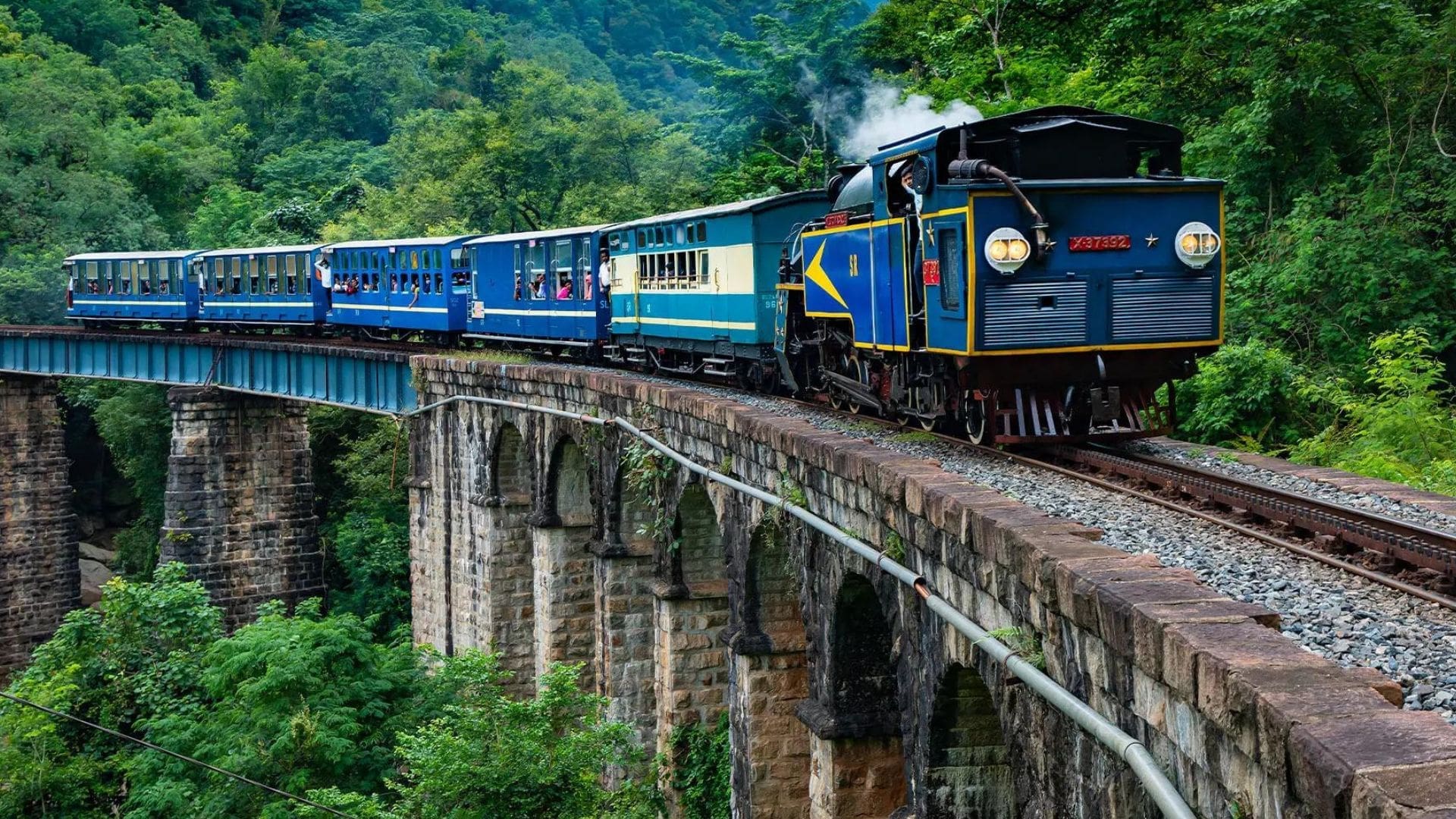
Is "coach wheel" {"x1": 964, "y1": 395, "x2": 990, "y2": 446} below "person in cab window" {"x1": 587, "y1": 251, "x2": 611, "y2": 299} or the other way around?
below

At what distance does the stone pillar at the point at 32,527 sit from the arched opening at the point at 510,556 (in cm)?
1898

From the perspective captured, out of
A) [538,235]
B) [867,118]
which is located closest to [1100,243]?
[538,235]

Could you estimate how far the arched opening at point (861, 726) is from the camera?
35.6 feet

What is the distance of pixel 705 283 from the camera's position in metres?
19.9

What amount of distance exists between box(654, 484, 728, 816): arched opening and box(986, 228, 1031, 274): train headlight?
6.33 meters

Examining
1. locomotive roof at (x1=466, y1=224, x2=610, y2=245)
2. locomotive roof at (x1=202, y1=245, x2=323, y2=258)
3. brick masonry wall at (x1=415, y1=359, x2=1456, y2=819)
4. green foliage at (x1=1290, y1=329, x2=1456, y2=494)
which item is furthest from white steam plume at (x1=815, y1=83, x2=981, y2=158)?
brick masonry wall at (x1=415, y1=359, x2=1456, y2=819)

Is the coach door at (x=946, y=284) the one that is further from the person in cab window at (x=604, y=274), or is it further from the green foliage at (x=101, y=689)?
the green foliage at (x=101, y=689)

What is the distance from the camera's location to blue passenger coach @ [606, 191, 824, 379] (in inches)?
720

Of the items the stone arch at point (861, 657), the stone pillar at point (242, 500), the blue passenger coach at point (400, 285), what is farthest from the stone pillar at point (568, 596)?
the stone pillar at point (242, 500)

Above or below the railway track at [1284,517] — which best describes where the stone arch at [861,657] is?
below

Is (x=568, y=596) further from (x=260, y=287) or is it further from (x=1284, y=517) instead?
(x=260, y=287)

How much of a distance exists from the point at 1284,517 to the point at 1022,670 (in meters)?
2.91

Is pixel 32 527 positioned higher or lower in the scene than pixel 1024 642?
lower

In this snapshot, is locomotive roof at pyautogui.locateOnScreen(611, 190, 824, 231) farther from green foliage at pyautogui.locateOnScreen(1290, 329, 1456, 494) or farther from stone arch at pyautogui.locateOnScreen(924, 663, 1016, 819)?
stone arch at pyautogui.locateOnScreen(924, 663, 1016, 819)
